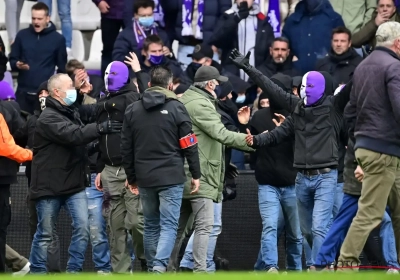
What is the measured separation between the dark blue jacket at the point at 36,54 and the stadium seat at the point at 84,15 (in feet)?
7.20

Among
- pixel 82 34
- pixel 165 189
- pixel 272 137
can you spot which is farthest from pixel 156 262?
pixel 82 34

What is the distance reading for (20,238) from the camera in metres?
16.2

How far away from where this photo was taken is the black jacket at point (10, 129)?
14422 mm

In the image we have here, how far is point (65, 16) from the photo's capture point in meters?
19.5

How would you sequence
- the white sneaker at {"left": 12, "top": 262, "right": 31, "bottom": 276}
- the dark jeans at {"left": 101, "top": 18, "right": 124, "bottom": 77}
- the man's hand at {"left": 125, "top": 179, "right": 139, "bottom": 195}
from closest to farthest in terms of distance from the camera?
the man's hand at {"left": 125, "top": 179, "right": 139, "bottom": 195} → the white sneaker at {"left": 12, "top": 262, "right": 31, "bottom": 276} → the dark jeans at {"left": 101, "top": 18, "right": 124, "bottom": 77}

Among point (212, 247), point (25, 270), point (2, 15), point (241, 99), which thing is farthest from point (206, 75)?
point (2, 15)

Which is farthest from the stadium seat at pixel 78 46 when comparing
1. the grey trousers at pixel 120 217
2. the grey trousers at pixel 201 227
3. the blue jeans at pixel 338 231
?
the blue jeans at pixel 338 231

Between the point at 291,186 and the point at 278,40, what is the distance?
3.68m

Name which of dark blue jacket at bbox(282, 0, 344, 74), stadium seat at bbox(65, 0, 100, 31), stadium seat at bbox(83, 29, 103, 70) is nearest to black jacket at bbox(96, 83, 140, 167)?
dark blue jacket at bbox(282, 0, 344, 74)

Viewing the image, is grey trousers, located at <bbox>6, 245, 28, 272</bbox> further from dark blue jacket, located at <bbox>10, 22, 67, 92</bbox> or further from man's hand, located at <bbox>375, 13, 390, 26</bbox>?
man's hand, located at <bbox>375, 13, 390, 26</bbox>

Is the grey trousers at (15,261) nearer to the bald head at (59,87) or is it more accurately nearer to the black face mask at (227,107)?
the bald head at (59,87)

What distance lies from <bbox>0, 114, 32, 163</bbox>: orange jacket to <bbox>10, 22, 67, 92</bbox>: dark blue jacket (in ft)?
14.0

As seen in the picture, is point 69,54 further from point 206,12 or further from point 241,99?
point 241,99

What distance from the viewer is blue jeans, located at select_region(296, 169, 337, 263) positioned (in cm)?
1407
